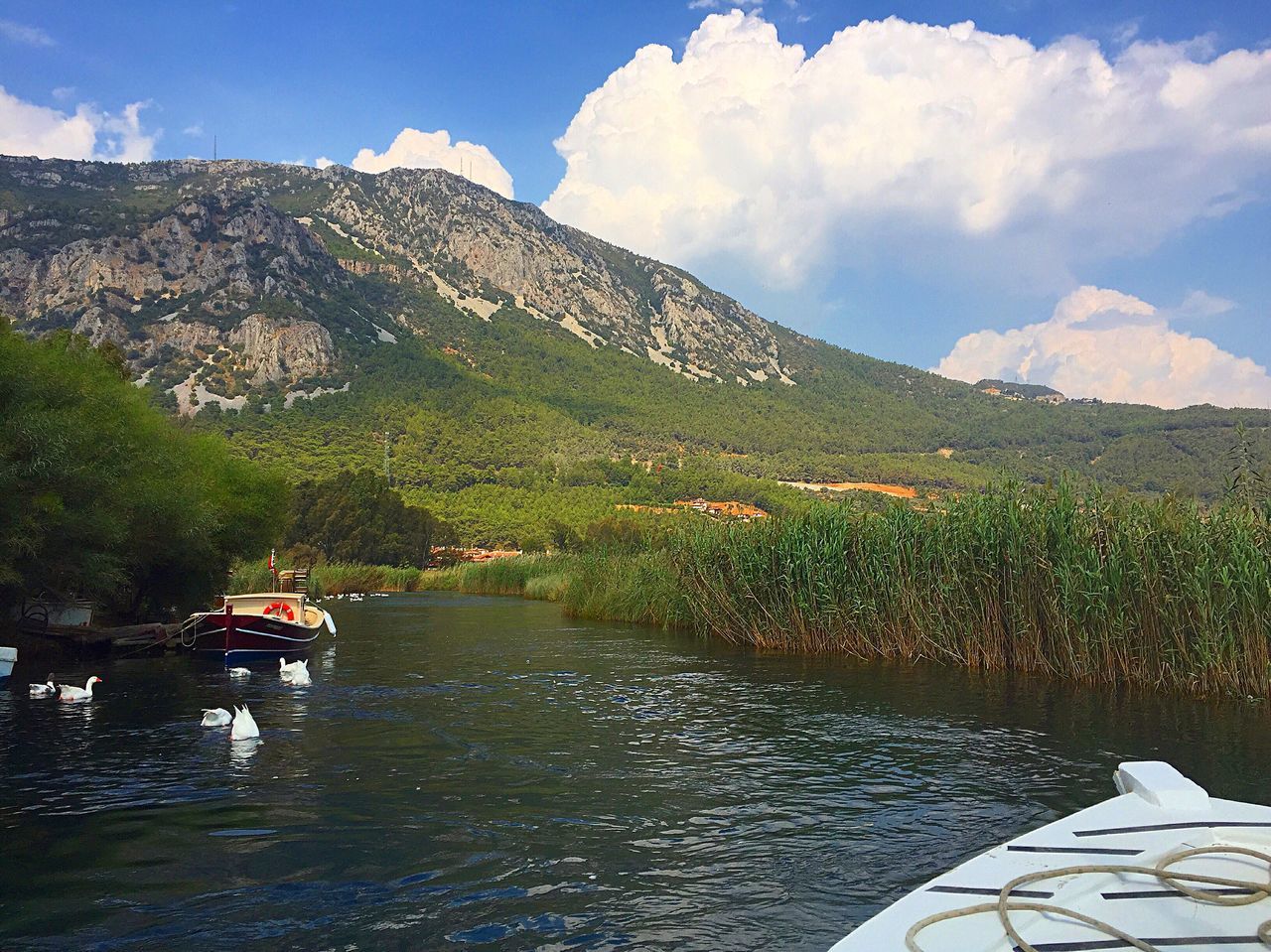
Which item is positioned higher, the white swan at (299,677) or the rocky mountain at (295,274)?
the rocky mountain at (295,274)

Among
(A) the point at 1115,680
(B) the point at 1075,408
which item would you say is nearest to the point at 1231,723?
(A) the point at 1115,680

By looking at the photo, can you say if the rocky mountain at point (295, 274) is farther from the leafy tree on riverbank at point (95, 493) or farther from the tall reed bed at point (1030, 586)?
the tall reed bed at point (1030, 586)

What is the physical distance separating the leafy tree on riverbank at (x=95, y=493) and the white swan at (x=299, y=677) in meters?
5.30

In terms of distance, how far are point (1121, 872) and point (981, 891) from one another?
2.34 feet

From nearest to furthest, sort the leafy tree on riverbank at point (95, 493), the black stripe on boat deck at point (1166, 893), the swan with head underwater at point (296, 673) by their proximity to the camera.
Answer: the black stripe on boat deck at point (1166, 893) → the leafy tree on riverbank at point (95, 493) → the swan with head underwater at point (296, 673)

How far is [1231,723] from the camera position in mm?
13523

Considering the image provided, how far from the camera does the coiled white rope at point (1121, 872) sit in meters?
3.38

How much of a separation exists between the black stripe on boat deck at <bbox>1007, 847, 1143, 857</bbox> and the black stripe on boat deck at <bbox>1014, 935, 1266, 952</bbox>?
891mm

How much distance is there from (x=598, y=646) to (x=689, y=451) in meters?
91.8

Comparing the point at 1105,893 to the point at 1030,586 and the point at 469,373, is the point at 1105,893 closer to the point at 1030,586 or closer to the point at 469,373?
the point at 1030,586

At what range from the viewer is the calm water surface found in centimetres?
694

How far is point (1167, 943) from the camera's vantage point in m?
3.41

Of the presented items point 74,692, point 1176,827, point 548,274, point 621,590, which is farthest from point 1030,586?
point 548,274

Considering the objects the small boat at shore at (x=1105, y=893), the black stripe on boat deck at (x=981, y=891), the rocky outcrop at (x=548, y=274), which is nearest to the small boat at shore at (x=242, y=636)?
the small boat at shore at (x=1105, y=893)
